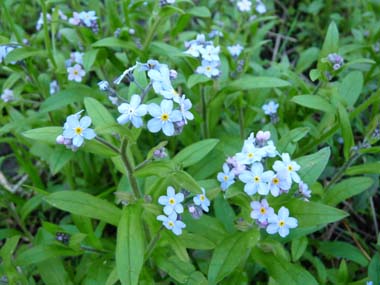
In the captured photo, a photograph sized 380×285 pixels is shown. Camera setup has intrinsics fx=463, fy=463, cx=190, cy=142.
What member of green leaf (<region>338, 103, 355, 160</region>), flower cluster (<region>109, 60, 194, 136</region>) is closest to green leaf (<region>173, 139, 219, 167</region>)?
flower cluster (<region>109, 60, 194, 136</region>)

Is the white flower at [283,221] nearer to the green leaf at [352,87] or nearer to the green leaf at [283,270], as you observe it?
the green leaf at [283,270]

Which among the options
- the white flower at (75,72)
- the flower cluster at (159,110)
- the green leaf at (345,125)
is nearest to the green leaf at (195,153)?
the flower cluster at (159,110)

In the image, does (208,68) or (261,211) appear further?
(208,68)

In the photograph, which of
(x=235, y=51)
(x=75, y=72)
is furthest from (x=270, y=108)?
(x=75, y=72)

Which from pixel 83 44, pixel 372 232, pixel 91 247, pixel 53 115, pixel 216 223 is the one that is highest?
pixel 83 44

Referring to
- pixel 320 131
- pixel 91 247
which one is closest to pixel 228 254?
pixel 91 247

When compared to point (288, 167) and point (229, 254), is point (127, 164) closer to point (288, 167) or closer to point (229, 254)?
point (229, 254)

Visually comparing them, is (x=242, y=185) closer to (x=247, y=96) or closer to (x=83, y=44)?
(x=247, y=96)
